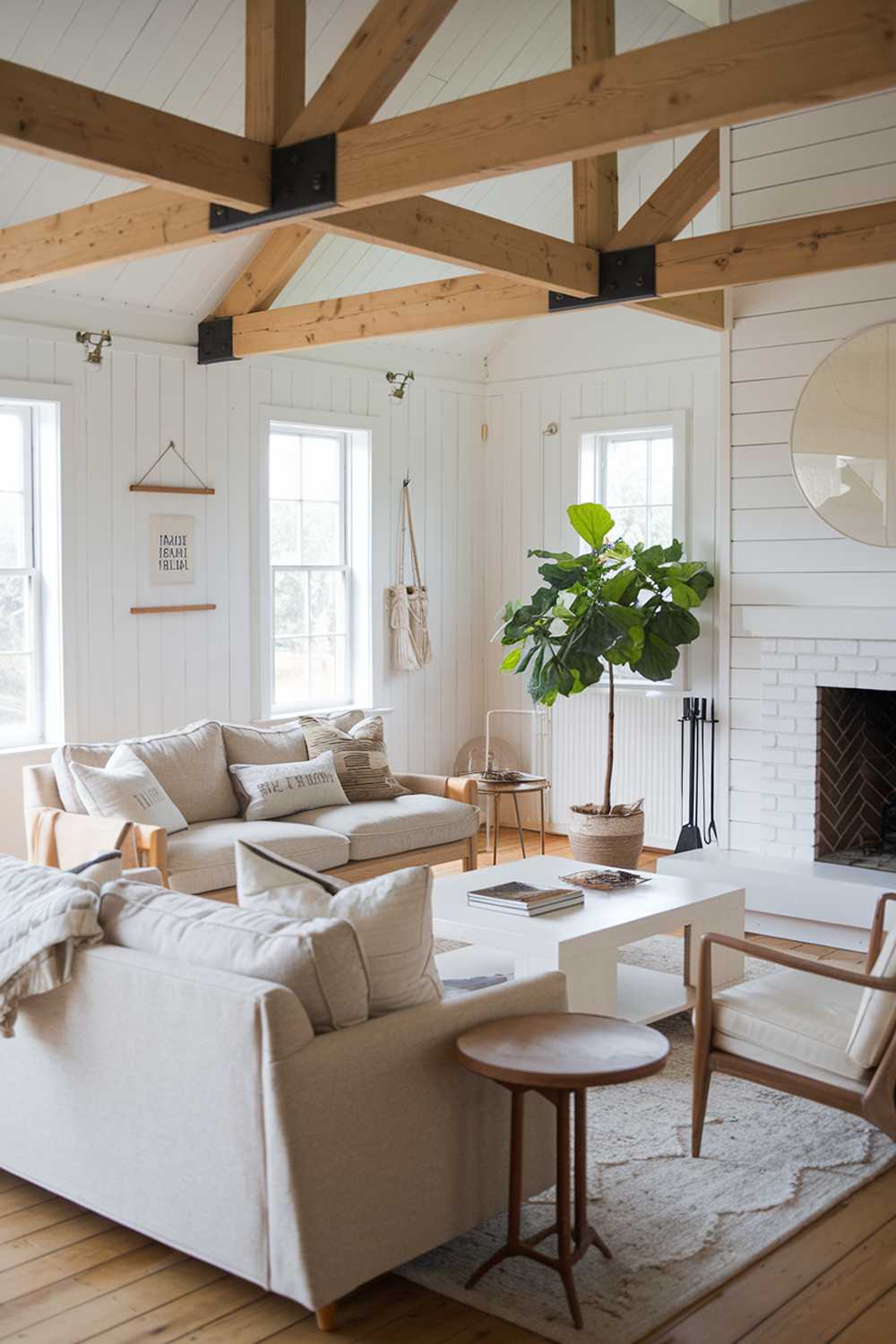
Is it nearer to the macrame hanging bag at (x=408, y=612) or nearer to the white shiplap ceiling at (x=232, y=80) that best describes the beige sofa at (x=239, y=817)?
the macrame hanging bag at (x=408, y=612)

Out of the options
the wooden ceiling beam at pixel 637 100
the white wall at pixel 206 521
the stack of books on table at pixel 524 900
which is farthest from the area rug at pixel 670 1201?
the white wall at pixel 206 521

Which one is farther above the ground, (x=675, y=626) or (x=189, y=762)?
(x=675, y=626)

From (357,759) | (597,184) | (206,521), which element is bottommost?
(357,759)

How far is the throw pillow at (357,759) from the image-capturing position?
21.8 ft

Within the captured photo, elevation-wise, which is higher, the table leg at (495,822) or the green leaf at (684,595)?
the green leaf at (684,595)

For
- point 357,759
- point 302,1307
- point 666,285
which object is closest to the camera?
point 302,1307

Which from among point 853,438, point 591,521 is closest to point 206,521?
point 591,521

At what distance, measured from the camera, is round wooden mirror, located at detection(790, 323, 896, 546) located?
245 inches

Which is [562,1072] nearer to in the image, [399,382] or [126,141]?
[126,141]

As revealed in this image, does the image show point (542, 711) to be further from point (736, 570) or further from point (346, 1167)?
point (346, 1167)

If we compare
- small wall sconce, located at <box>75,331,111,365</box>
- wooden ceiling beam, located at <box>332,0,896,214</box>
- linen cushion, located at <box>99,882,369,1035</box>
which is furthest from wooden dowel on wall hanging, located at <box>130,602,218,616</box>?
linen cushion, located at <box>99,882,369,1035</box>

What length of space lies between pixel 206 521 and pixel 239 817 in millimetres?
1614

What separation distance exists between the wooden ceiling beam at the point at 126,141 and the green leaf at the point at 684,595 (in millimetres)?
3592

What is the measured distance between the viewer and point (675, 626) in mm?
7031
